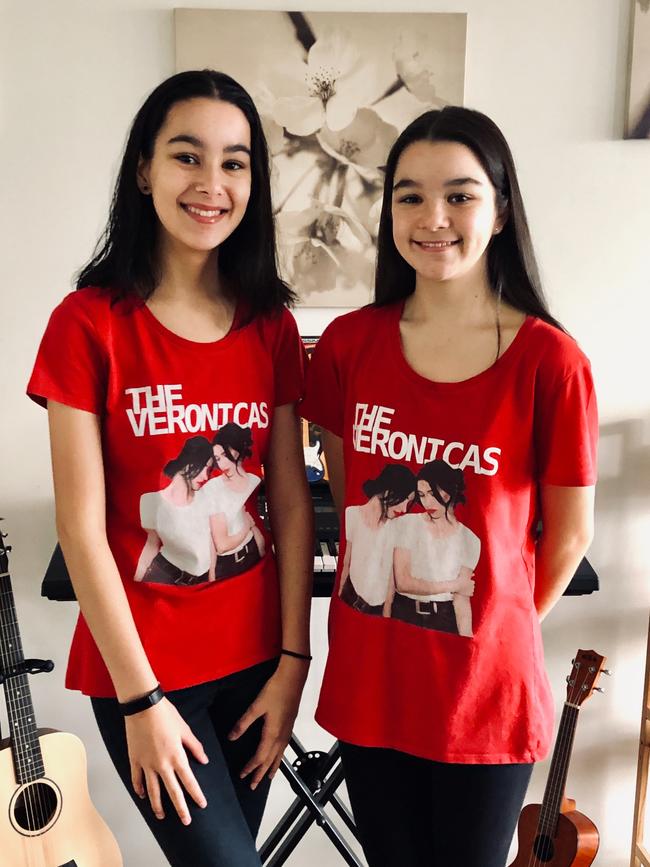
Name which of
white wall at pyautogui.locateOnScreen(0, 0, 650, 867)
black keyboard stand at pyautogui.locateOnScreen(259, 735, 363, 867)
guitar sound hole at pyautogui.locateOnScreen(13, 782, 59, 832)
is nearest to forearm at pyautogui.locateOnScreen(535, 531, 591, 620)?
black keyboard stand at pyautogui.locateOnScreen(259, 735, 363, 867)

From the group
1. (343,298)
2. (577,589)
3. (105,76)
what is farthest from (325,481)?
(105,76)

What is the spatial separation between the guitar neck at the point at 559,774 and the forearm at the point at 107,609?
1139 millimetres

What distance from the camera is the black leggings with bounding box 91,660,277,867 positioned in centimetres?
114

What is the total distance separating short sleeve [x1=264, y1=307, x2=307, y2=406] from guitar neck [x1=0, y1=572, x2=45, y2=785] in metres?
0.80

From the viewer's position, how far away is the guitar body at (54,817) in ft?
5.52

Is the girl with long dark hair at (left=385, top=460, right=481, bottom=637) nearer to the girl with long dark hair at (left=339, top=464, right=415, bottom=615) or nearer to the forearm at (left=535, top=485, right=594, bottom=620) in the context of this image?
the girl with long dark hair at (left=339, top=464, right=415, bottom=615)

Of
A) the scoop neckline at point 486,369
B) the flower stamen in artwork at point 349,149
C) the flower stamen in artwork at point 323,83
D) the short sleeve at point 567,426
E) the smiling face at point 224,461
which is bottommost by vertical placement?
the smiling face at point 224,461

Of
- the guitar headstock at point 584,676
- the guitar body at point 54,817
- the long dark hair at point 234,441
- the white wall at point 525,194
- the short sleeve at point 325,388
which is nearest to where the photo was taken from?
the long dark hair at point 234,441

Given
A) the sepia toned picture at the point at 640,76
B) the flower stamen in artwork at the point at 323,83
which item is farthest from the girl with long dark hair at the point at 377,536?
the sepia toned picture at the point at 640,76

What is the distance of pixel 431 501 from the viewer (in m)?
1.11

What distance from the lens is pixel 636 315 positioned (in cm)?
214

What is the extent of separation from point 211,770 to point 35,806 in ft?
2.44

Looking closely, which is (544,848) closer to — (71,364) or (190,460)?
(190,460)

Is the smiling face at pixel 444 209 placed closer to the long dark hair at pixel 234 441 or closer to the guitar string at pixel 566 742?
the long dark hair at pixel 234 441
